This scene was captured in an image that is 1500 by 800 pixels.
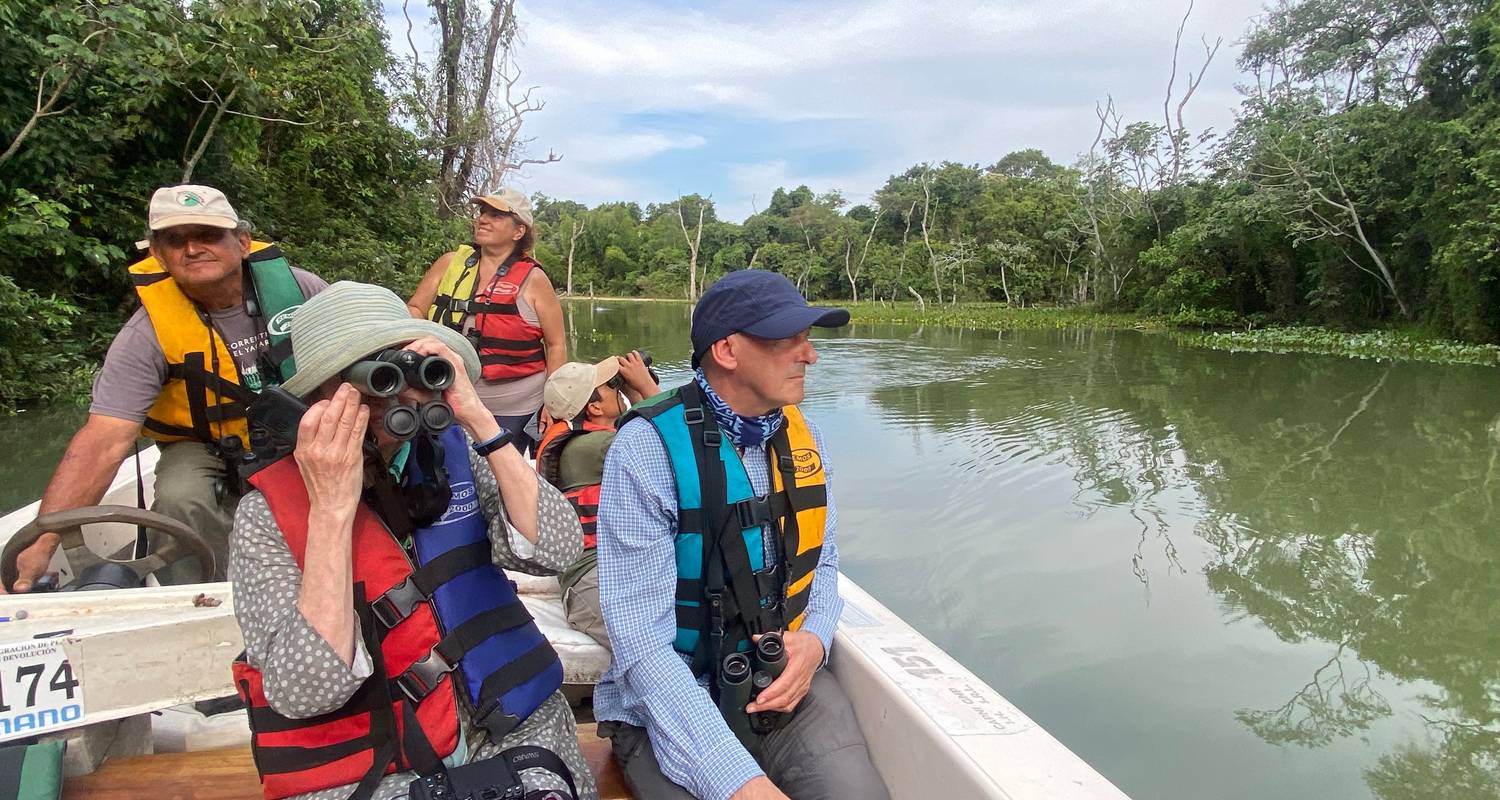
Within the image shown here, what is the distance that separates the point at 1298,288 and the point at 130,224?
2495cm

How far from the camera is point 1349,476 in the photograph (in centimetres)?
652

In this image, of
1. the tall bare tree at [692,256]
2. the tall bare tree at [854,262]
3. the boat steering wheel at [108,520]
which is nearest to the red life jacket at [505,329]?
the boat steering wheel at [108,520]

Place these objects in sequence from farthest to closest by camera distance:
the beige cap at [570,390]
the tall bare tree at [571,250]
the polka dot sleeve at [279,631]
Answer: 1. the tall bare tree at [571,250]
2. the beige cap at [570,390]
3. the polka dot sleeve at [279,631]

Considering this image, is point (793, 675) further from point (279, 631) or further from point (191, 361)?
point (191, 361)

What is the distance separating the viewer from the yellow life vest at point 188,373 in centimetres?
221

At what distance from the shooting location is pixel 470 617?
4.49ft

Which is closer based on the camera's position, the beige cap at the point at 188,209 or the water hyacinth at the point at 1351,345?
the beige cap at the point at 188,209

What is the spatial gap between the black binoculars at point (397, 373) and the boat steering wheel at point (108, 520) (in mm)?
1023

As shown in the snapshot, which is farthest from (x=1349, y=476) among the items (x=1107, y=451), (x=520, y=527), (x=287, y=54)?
(x=287, y=54)

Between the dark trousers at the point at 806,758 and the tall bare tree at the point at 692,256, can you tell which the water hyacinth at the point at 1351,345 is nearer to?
the dark trousers at the point at 806,758

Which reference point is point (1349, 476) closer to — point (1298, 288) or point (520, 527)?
point (520, 527)

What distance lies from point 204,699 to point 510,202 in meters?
2.18

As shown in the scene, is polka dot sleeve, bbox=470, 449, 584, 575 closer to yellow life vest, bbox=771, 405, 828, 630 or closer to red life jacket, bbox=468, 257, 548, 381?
yellow life vest, bbox=771, 405, 828, 630

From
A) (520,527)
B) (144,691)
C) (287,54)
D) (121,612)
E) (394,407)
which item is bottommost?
(144,691)
